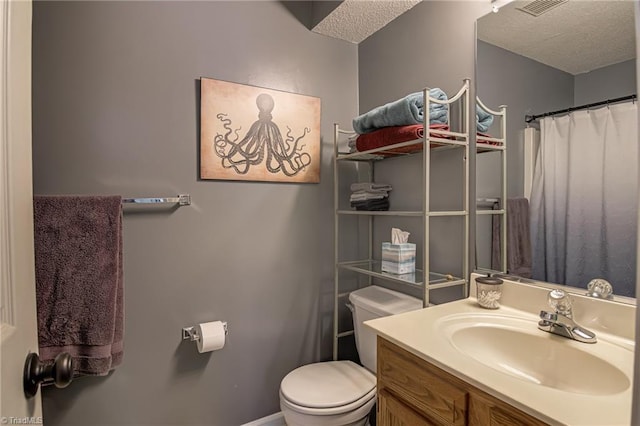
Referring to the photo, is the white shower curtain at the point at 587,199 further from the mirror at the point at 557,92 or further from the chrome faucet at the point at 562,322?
the chrome faucet at the point at 562,322

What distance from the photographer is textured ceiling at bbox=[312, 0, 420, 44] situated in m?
1.66

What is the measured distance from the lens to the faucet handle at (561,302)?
104 centimetres

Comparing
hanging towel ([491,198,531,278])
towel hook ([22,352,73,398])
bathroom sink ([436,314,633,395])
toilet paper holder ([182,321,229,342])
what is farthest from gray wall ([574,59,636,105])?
toilet paper holder ([182,321,229,342])

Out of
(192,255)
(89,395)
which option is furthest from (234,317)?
(89,395)

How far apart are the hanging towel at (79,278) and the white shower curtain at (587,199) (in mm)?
1693

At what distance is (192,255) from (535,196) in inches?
60.4

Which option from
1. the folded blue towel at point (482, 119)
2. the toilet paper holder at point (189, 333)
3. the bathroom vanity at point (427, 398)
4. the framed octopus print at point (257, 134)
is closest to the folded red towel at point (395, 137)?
the folded blue towel at point (482, 119)

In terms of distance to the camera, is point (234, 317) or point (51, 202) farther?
point (234, 317)

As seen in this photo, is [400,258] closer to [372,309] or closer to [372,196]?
[372,309]

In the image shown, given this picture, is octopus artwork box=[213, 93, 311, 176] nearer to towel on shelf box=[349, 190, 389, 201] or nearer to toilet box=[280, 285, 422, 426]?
towel on shelf box=[349, 190, 389, 201]

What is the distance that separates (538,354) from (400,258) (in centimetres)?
63

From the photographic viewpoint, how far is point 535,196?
1228 millimetres

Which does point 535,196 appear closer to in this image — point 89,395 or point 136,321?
point 136,321

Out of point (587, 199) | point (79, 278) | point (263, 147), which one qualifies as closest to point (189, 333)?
point (79, 278)
